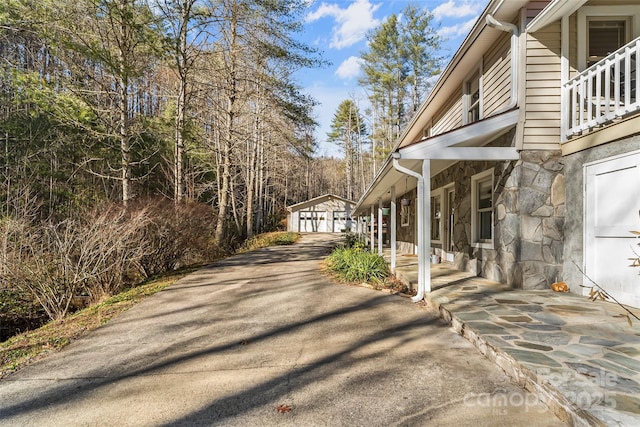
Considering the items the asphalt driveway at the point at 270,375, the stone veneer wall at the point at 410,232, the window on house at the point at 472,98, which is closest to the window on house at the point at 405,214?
the stone veneer wall at the point at 410,232

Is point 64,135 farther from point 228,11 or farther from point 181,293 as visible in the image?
point 181,293

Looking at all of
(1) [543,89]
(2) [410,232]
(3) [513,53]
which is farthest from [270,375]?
(2) [410,232]

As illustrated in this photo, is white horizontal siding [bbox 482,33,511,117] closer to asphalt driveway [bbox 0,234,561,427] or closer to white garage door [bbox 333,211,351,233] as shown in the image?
asphalt driveway [bbox 0,234,561,427]

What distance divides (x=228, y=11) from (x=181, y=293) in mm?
10370

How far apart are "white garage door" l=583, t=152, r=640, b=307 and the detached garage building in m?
26.4

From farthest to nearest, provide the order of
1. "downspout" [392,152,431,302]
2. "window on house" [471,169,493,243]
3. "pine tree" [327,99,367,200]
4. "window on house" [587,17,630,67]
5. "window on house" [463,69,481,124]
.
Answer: "pine tree" [327,99,367,200], "window on house" [463,69,481,124], "window on house" [471,169,493,243], "window on house" [587,17,630,67], "downspout" [392,152,431,302]

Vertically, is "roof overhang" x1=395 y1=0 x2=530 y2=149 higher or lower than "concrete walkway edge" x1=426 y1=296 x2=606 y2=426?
higher

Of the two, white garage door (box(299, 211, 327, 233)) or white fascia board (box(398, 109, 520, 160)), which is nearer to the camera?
white fascia board (box(398, 109, 520, 160))

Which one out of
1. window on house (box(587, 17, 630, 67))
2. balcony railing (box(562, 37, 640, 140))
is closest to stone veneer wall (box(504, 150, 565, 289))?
balcony railing (box(562, 37, 640, 140))

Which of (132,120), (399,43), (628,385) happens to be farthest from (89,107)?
(399,43)

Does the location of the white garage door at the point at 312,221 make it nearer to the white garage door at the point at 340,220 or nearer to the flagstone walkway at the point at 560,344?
the white garage door at the point at 340,220

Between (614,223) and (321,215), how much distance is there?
90.1 feet

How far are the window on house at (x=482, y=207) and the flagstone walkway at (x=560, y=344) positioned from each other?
1503mm

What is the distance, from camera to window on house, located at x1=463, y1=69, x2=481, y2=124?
748cm
